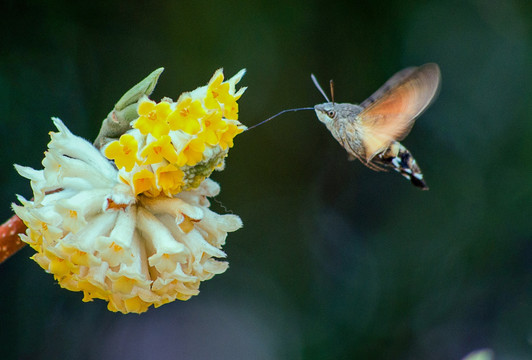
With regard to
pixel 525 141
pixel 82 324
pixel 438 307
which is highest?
pixel 525 141

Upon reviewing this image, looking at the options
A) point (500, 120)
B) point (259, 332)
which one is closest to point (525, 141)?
point (500, 120)

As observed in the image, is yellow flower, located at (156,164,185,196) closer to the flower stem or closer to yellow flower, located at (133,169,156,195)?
yellow flower, located at (133,169,156,195)

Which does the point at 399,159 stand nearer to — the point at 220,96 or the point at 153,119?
the point at 220,96

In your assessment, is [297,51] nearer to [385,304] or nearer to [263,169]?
[263,169]

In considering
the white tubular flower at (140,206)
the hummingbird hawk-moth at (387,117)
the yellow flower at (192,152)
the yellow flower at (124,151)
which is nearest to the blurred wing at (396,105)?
the hummingbird hawk-moth at (387,117)

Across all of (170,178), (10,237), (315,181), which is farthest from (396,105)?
(315,181)

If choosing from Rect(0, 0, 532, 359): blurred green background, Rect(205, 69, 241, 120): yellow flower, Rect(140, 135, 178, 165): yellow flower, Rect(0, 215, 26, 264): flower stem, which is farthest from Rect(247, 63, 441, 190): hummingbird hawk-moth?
Rect(0, 0, 532, 359): blurred green background

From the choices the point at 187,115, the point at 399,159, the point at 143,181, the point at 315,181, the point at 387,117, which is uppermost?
the point at 187,115
